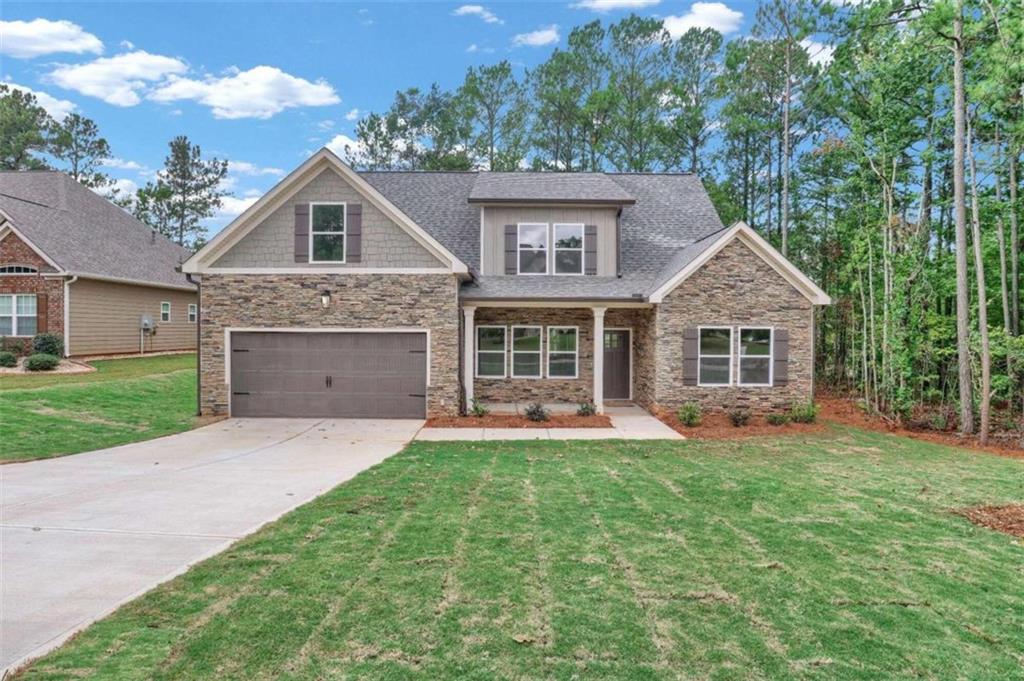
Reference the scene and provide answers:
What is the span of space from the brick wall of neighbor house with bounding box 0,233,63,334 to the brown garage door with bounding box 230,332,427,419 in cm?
1137

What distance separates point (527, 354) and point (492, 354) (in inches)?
37.0

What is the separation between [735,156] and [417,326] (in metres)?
19.5

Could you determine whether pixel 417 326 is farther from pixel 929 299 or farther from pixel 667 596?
pixel 929 299

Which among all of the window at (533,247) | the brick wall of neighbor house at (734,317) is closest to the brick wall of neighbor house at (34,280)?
the window at (533,247)

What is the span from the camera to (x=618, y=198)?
1387 cm

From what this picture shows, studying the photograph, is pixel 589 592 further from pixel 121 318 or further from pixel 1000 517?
pixel 121 318

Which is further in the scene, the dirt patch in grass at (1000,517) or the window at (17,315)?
the window at (17,315)

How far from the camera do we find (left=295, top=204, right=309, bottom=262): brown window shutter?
12336 millimetres

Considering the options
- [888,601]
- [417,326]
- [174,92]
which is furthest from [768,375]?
[174,92]

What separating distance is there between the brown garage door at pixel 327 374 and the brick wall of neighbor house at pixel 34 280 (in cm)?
1137

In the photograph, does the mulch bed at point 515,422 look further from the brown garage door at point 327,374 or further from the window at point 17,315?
the window at point 17,315

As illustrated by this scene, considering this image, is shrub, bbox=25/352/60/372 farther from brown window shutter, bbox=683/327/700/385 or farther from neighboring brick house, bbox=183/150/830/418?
brown window shutter, bbox=683/327/700/385

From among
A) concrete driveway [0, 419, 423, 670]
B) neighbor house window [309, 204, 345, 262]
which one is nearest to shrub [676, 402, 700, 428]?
concrete driveway [0, 419, 423, 670]

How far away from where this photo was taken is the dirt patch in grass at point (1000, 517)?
17.9 feet
